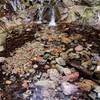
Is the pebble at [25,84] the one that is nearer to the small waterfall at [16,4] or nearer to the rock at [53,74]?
the rock at [53,74]

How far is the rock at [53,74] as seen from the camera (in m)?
3.69

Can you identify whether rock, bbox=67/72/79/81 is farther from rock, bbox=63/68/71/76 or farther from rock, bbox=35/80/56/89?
rock, bbox=35/80/56/89

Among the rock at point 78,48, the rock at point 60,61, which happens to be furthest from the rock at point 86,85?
the rock at point 78,48

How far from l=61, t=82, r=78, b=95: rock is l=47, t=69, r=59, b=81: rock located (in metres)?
0.18

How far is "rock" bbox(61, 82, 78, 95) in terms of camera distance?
341cm

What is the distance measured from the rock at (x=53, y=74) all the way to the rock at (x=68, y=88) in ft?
0.60

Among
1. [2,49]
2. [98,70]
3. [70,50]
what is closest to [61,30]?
[70,50]

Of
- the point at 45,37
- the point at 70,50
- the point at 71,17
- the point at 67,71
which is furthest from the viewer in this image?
the point at 71,17

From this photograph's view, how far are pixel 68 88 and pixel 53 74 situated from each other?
40 centimetres

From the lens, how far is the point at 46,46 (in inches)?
180

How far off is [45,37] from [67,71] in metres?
1.27

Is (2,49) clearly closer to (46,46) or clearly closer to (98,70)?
(46,46)

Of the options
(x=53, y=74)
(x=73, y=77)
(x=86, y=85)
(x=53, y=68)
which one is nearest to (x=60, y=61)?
(x=53, y=68)

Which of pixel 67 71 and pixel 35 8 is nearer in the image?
pixel 67 71
